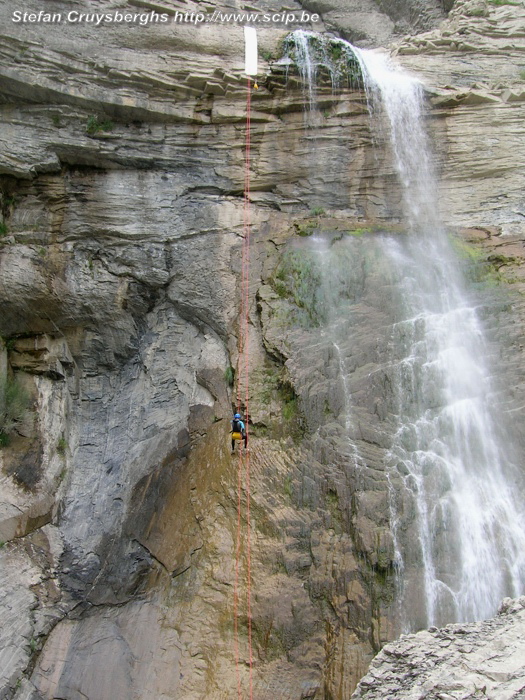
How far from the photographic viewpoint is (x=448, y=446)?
33.4 ft

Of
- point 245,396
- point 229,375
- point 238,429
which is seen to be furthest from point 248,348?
point 238,429

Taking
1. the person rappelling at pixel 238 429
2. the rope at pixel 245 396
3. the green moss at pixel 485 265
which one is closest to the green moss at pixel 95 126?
the rope at pixel 245 396

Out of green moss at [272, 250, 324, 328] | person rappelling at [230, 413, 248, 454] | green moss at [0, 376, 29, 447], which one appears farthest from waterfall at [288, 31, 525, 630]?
green moss at [0, 376, 29, 447]

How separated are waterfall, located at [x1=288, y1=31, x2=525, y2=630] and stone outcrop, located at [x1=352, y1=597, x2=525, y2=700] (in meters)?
2.79

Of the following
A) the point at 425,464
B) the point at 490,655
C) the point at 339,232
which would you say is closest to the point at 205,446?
the point at 425,464

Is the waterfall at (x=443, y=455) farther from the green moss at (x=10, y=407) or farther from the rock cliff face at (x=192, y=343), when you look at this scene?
the green moss at (x=10, y=407)

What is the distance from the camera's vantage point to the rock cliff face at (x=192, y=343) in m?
9.23

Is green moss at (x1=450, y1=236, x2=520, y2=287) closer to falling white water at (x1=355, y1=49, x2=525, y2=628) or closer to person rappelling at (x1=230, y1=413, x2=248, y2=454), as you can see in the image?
falling white water at (x1=355, y1=49, x2=525, y2=628)

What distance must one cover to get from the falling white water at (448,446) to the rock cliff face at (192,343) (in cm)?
53

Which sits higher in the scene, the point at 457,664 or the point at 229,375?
the point at 229,375

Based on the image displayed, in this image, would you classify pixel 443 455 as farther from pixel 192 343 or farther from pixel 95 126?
pixel 95 126

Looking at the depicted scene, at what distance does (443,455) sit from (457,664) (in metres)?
5.50

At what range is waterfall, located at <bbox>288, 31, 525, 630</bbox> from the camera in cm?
876

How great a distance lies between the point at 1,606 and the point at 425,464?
25.4 feet
